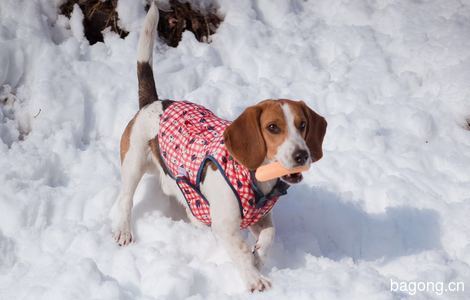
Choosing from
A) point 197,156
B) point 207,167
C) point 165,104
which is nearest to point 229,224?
point 207,167

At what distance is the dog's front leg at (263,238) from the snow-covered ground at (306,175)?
6.3 inches

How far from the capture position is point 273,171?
9.45 ft

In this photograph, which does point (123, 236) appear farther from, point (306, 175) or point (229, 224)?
point (306, 175)

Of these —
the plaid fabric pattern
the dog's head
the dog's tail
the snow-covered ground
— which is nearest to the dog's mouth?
the dog's head

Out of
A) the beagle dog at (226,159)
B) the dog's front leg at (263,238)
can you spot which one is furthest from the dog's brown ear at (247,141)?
the dog's front leg at (263,238)

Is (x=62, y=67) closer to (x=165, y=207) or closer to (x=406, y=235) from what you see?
(x=165, y=207)

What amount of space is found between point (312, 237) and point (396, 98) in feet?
6.44

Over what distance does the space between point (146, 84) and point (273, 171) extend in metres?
1.67

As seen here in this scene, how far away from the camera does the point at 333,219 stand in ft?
12.2

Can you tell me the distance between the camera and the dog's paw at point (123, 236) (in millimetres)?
3395

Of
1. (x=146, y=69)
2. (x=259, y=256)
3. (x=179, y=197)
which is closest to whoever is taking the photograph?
(x=259, y=256)

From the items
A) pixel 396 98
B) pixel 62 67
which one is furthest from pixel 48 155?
pixel 396 98

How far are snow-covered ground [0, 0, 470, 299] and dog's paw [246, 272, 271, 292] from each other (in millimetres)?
59

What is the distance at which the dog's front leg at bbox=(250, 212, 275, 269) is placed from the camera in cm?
316
